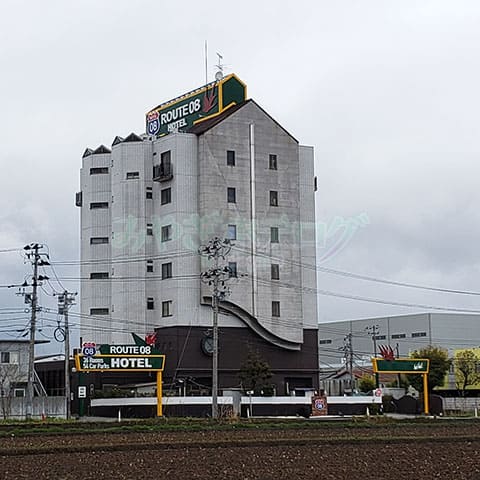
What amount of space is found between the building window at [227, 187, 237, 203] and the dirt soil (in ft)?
145

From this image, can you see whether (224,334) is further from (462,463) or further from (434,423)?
(462,463)

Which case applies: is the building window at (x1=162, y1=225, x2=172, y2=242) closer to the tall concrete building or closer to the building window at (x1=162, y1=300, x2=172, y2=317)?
the tall concrete building

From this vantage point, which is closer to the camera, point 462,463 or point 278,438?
point 462,463

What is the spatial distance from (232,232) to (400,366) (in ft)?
72.1

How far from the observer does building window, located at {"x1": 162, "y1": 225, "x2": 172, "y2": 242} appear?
291 feet

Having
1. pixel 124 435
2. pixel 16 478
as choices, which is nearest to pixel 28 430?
pixel 124 435

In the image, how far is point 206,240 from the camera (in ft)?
285

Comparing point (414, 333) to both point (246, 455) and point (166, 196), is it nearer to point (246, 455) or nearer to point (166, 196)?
point (166, 196)

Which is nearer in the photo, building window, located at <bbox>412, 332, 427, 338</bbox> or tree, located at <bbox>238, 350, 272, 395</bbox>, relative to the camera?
tree, located at <bbox>238, 350, 272, 395</bbox>

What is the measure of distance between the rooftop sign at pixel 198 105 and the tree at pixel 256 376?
26.9 metres

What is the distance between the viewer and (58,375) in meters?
94.3

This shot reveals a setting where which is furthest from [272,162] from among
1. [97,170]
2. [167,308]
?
[97,170]

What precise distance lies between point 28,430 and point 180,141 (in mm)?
47084

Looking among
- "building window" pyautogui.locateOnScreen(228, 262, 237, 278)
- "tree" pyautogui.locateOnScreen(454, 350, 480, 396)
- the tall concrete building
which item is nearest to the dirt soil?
"building window" pyautogui.locateOnScreen(228, 262, 237, 278)
